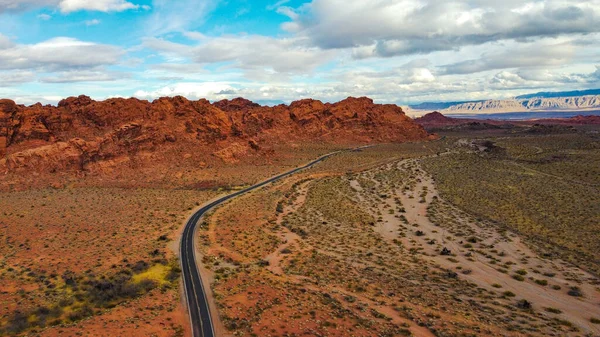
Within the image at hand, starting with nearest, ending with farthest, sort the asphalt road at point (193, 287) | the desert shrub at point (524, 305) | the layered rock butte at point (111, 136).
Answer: the asphalt road at point (193, 287) → the desert shrub at point (524, 305) → the layered rock butte at point (111, 136)

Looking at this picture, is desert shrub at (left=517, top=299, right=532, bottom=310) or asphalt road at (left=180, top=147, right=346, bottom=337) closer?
asphalt road at (left=180, top=147, right=346, bottom=337)

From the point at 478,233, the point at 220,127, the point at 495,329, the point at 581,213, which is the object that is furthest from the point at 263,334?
the point at 220,127

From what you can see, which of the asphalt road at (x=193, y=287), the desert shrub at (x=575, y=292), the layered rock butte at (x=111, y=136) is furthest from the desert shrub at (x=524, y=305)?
the layered rock butte at (x=111, y=136)

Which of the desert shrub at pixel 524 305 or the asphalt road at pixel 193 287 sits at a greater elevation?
the asphalt road at pixel 193 287

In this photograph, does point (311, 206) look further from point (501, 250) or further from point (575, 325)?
point (575, 325)

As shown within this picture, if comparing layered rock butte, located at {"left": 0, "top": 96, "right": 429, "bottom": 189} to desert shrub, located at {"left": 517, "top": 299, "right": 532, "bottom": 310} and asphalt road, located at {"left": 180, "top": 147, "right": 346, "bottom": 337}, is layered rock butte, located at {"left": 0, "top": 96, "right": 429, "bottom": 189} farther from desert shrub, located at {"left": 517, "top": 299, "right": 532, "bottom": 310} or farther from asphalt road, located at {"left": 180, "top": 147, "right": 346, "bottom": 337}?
desert shrub, located at {"left": 517, "top": 299, "right": 532, "bottom": 310}

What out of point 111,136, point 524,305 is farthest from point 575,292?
point 111,136

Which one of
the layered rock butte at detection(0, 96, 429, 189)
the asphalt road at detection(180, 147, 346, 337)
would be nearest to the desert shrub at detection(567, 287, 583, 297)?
the asphalt road at detection(180, 147, 346, 337)

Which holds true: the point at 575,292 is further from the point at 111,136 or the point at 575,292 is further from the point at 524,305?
the point at 111,136

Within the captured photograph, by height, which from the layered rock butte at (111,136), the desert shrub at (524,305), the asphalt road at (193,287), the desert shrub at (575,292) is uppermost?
the layered rock butte at (111,136)

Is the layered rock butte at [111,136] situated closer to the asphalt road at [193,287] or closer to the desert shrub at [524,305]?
the asphalt road at [193,287]

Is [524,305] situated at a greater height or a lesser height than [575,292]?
greater

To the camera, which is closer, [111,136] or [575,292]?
[575,292]

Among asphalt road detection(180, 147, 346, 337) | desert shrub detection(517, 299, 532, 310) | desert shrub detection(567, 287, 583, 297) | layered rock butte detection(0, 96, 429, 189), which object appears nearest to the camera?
asphalt road detection(180, 147, 346, 337)
